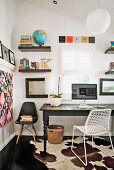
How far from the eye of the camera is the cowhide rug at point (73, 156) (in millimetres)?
2496

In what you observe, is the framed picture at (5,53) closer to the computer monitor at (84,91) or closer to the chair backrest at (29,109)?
the chair backrest at (29,109)

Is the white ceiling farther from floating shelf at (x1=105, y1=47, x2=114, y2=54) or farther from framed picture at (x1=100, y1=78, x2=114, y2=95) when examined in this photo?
framed picture at (x1=100, y1=78, x2=114, y2=95)

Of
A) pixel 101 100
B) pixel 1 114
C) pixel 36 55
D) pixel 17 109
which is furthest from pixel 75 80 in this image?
pixel 1 114

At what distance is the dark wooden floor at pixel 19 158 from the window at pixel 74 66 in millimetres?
1427

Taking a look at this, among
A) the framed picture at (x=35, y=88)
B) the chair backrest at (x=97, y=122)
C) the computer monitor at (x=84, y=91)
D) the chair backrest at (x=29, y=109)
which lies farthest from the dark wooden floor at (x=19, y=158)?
the computer monitor at (x=84, y=91)

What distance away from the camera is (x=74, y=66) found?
4.07 metres

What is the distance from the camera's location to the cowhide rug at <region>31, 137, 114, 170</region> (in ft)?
8.19

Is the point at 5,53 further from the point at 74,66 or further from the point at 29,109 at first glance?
the point at 74,66

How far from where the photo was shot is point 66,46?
4070mm

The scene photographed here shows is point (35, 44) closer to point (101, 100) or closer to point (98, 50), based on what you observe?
point (98, 50)

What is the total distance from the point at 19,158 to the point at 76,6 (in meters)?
2.95

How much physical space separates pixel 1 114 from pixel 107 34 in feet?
9.37

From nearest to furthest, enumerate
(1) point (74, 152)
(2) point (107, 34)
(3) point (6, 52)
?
(1) point (74, 152) → (3) point (6, 52) → (2) point (107, 34)

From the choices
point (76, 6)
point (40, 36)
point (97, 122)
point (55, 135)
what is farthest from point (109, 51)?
point (55, 135)
